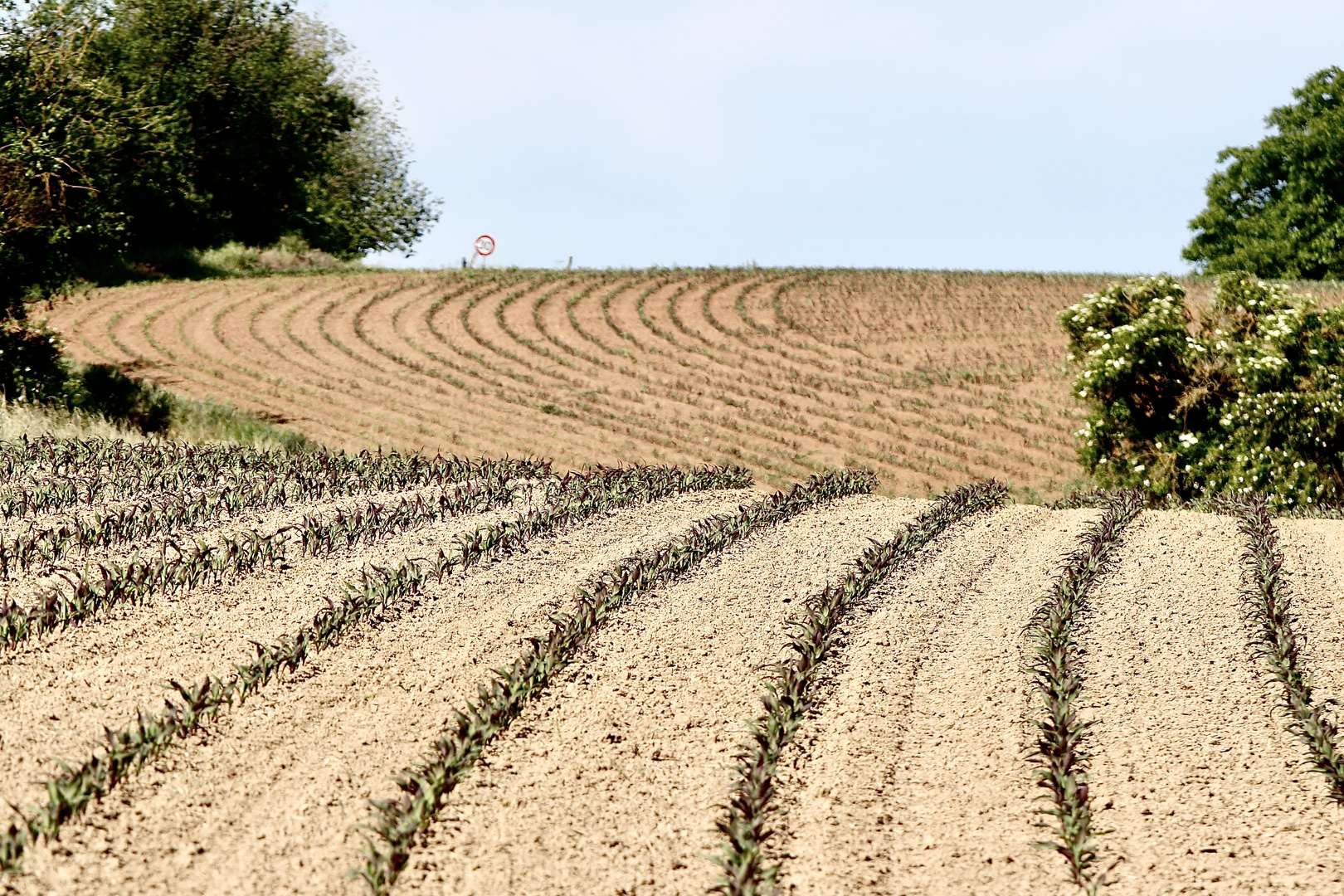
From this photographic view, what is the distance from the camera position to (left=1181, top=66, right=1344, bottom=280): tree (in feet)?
114

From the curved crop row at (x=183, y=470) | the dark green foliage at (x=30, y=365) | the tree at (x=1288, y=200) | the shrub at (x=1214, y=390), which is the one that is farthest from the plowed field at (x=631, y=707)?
the tree at (x=1288, y=200)

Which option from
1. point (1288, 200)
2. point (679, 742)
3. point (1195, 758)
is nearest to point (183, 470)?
point (679, 742)

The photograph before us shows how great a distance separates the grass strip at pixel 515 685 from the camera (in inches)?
168

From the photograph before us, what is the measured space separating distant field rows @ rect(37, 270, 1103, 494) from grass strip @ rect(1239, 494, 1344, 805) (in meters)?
6.74

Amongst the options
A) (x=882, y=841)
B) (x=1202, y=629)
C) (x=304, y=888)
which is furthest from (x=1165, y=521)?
(x=304, y=888)

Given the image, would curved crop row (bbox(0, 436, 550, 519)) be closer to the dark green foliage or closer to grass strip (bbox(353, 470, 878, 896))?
grass strip (bbox(353, 470, 878, 896))

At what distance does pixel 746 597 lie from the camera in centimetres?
720

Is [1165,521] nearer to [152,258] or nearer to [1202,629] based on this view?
[1202,629]

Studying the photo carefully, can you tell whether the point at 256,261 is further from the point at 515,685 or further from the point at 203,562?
the point at 515,685

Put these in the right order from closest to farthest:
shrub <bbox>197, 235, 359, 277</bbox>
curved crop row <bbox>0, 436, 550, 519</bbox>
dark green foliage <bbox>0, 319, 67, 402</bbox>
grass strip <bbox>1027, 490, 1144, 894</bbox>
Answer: grass strip <bbox>1027, 490, 1144, 894</bbox> < curved crop row <bbox>0, 436, 550, 519</bbox> < dark green foliage <bbox>0, 319, 67, 402</bbox> < shrub <bbox>197, 235, 359, 277</bbox>

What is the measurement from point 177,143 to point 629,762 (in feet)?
67.7

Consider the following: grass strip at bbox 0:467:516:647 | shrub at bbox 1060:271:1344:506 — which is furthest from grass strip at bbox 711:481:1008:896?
shrub at bbox 1060:271:1344:506

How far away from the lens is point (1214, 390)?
14.4m

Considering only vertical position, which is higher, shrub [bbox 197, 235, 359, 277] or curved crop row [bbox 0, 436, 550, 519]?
shrub [bbox 197, 235, 359, 277]
